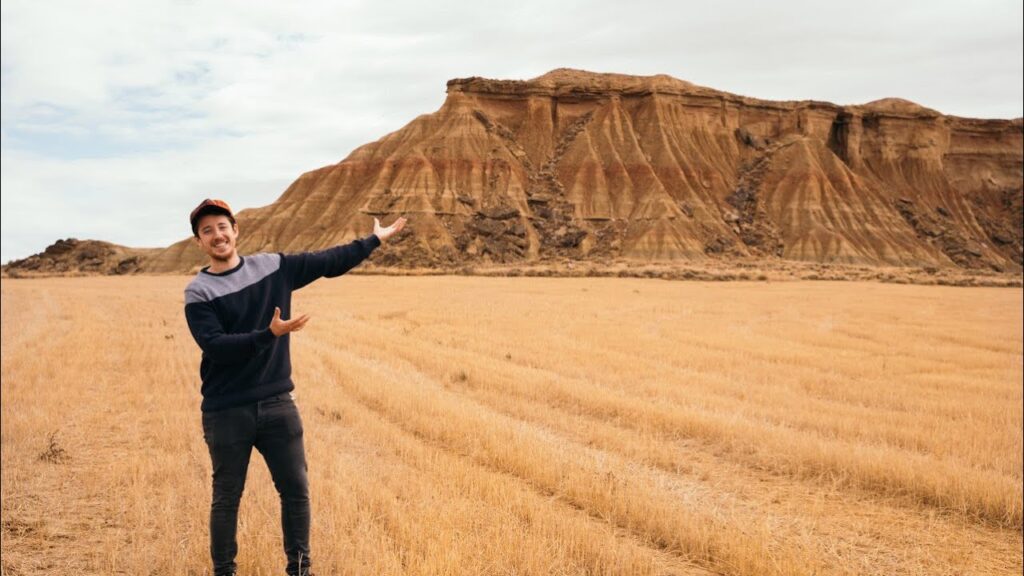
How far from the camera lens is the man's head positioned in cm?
423

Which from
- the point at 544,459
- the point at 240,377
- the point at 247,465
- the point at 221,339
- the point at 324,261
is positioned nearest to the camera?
the point at 221,339

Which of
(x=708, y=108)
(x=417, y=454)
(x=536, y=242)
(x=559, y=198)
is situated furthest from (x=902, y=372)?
(x=708, y=108)

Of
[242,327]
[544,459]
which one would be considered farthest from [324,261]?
[544,459]

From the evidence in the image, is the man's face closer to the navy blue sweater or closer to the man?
the man

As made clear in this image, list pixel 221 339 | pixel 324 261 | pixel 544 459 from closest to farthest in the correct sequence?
pixel 221 339 → pixel 324 261 → pixel 544 459

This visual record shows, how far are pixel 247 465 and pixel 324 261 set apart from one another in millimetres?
1418

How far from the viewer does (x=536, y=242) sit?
86688mm

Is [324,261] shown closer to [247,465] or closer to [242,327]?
[242,327]

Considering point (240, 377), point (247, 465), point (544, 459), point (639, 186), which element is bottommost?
point (544, 459)

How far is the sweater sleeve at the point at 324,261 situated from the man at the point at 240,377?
84 millimetres

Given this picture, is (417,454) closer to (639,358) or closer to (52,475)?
(52,475)

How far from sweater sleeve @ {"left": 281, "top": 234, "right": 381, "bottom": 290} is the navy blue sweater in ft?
0.04

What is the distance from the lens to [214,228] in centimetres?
427

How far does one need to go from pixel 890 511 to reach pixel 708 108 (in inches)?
4429
